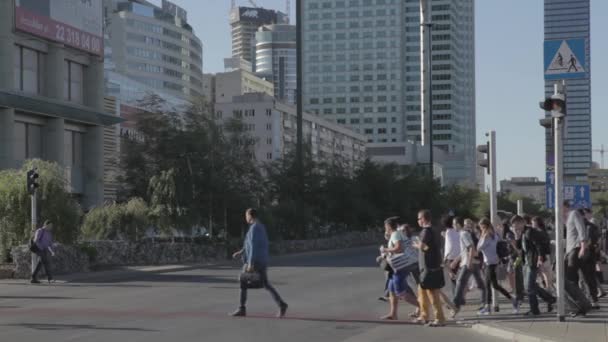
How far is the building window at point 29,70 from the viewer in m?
45.7

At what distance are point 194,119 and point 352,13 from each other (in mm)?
161087

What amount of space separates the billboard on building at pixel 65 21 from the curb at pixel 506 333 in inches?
1398

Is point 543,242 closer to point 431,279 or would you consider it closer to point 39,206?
point 431,279

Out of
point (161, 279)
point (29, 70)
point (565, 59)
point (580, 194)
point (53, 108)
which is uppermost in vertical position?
point (29, 70)

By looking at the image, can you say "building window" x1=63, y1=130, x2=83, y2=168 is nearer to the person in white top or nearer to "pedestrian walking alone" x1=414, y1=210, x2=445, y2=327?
the person in white top

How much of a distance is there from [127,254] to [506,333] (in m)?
24.1

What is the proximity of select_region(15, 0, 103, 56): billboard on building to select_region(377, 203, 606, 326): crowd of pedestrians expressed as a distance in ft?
109

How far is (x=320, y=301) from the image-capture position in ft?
62.3

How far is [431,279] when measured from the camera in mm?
14164

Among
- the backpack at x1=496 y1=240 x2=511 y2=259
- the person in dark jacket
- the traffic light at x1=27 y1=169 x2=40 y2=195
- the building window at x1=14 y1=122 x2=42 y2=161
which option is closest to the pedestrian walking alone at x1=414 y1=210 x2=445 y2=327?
the person in dark jacket

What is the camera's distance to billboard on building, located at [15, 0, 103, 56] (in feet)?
147

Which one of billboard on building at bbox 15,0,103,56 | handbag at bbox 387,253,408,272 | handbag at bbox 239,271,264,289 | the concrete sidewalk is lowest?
the concrete sidewalk

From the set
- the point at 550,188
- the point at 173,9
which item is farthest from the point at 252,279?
the point at 173,9

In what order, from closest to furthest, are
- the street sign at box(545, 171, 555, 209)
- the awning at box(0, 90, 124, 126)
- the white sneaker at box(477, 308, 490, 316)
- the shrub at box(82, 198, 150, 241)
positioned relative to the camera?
the white sneaker at box(477, 308, 490, 316)
the street sign at box(545, 171, 555, 209)
the shrub at box(82, 198, 150, 241)
the awning at box(0, 90, 124, 126)
